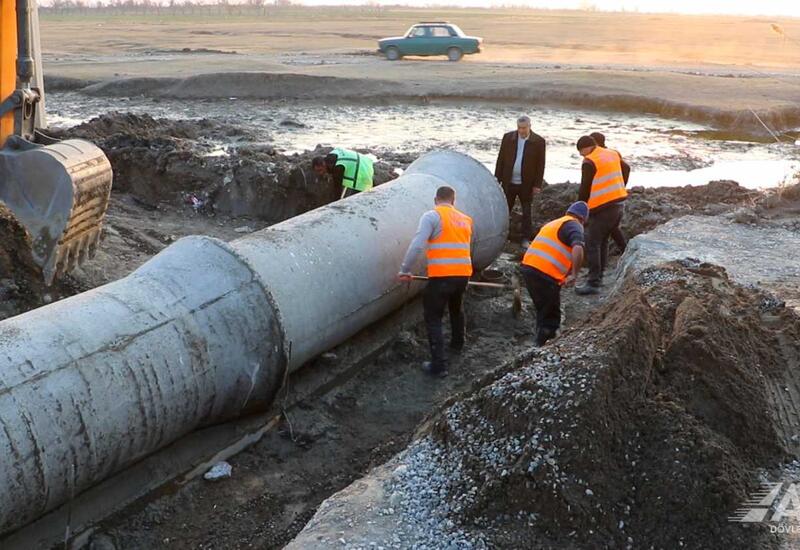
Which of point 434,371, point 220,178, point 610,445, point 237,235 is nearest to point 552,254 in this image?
point 434,371

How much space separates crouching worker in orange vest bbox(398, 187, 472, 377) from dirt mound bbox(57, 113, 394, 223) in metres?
3.81

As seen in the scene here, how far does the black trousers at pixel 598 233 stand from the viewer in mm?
8500

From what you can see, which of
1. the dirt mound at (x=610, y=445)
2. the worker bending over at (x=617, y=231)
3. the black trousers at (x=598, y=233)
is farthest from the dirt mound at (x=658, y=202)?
the dirt mound at (x=610, y=445)

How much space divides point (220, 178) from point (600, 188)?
5.30 m

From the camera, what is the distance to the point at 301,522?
507cm

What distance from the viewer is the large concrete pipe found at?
4.38 m

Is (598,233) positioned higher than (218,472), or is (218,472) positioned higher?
(598,233)

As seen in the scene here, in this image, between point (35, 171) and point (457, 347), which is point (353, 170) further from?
point (35, 171)

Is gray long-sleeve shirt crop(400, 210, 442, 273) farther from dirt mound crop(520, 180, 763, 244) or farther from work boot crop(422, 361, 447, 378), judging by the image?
dirt mound crop(520, 180, 763, 244)

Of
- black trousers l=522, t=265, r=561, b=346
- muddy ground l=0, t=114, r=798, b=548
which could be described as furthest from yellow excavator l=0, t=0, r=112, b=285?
black trousers l=522, t=265, r=561, b=346

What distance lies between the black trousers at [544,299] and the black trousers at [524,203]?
261cm

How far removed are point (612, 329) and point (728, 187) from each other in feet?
24.4
